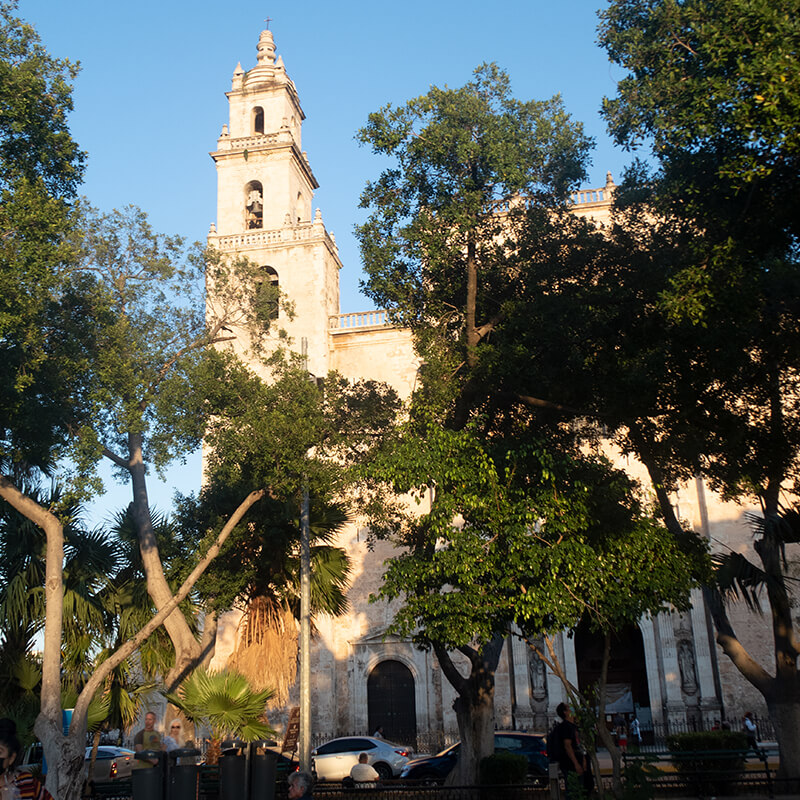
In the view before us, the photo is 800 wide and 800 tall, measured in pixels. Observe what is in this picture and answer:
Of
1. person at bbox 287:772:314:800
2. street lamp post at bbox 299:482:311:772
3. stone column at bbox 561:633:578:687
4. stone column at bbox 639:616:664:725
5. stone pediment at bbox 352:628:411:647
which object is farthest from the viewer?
stone pediment at bbox 352:628:411:647

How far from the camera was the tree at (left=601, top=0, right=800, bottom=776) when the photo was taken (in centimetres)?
932

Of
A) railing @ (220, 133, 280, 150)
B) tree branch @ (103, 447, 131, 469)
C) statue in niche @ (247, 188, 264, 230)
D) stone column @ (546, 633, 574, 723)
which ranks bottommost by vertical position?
stone column @ (546, 633, 574, 723)

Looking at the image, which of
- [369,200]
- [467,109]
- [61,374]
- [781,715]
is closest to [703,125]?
[467,109]

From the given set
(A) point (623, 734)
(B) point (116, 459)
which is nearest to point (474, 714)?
(B) point (116, 459)

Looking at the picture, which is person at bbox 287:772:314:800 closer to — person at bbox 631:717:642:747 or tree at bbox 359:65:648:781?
tree at bbox 359:65:648:781

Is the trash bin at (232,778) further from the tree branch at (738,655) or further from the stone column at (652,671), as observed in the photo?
the stone column at (652,671)

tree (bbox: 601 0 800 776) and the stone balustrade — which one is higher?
the stone balustrade

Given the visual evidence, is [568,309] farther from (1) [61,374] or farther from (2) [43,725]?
(2) [43,725]

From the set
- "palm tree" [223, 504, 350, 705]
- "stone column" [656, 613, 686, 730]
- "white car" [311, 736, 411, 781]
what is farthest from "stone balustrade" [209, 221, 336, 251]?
"white car" [311, 736, 411, 781]

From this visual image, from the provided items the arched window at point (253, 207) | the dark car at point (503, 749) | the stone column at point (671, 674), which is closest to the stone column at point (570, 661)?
the stone column at point (671, 674)

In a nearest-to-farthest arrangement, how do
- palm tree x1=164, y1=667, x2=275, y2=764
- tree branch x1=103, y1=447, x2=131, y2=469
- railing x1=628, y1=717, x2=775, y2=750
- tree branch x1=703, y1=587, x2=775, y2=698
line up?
palm tree x1=164, y1=667, x2=275, y2=764 < tree branch x1=703, y1=587, x2=775, y2=698 < tree branch x1=103, y1=447, x2=131, y2=469 < railing x1=628, y1=717, x2=775, y2=750

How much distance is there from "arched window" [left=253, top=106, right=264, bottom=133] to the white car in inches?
972

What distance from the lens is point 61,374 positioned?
13789 millimetres

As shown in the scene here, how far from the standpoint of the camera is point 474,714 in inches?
535
